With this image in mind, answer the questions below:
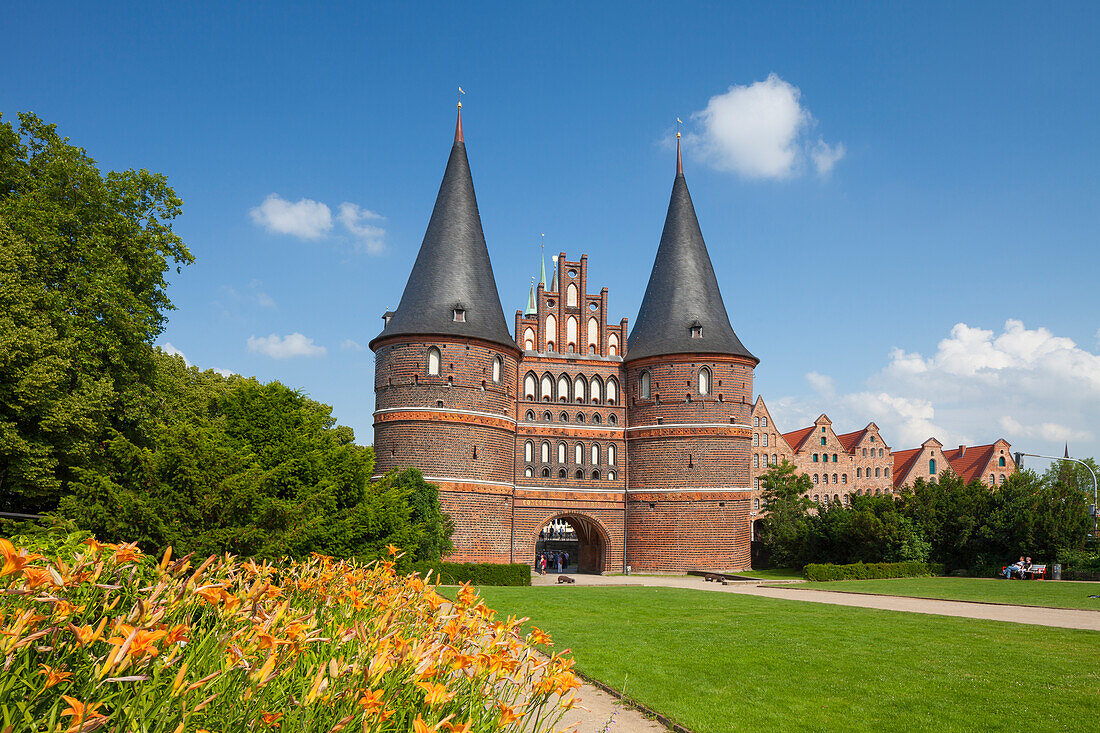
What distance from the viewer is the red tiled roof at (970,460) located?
65.4 m

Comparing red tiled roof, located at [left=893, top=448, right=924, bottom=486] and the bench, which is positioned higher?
red tiled roof, located at [left=893, top=448, right=924, bottom=486]

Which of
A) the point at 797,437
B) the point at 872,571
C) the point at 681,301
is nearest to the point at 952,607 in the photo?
the point at 872,571

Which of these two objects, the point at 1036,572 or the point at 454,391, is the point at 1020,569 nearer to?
the point at 1036,572

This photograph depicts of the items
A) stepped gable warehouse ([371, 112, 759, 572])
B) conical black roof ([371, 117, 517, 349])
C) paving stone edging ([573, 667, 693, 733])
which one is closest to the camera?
paving stone edging ([573, 667, 693, 733])

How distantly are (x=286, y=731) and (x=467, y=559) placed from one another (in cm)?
3181

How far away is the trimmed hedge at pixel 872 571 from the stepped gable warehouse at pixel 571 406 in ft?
17.3

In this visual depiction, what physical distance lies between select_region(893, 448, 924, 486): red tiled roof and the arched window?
1560 inches

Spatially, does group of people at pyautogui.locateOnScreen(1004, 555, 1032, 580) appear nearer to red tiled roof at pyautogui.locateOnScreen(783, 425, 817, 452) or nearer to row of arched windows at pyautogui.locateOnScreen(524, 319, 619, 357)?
row of arched windows at pyautogui.locateOnScreen(524, 319, 619, 357)

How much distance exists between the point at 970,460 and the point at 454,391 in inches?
2055

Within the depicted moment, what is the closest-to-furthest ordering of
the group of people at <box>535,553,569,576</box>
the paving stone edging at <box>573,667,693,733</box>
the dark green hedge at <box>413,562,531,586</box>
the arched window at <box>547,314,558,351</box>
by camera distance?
the paving stone edging at <box>573,667,693,733</box> → the dark green hedge at <box>413,562,531,586</box> → the arched window at <box>547,314,558,351</box> → the group of people at <box>535,553,569,576</box>

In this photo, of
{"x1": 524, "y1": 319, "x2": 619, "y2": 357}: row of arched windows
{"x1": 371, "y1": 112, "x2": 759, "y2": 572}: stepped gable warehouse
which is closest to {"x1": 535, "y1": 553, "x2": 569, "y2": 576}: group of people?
{"x1": 371, "y1": 112, "x2": 759, "y2": 572}: stepped gable warehouse

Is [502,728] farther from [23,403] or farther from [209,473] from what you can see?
[23,403]

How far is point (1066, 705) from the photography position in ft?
28.8

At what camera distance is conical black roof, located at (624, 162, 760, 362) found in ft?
128
